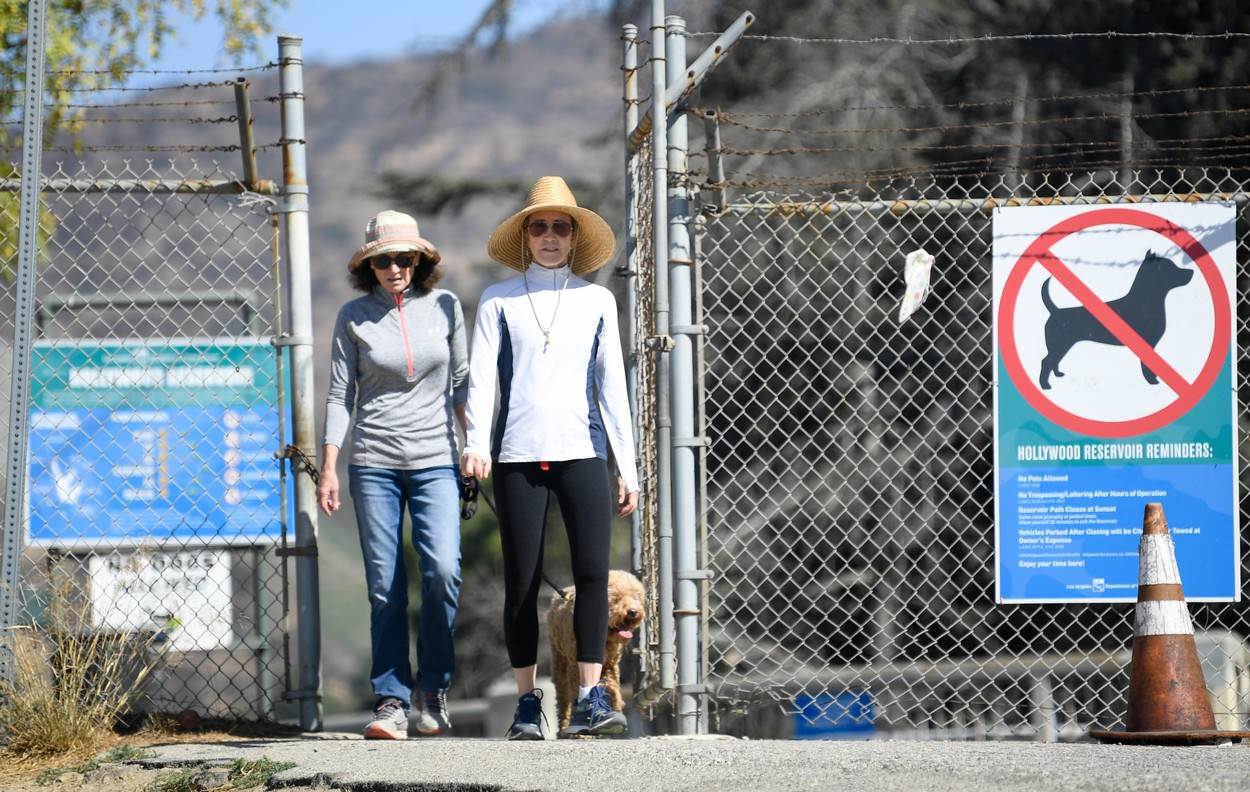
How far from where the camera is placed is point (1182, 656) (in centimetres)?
555

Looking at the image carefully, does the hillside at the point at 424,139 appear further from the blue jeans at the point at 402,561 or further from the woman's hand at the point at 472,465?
the woman's hand at the point at 472,465

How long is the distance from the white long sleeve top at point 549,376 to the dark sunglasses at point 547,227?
130 millimetres

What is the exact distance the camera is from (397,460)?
18.6 feet

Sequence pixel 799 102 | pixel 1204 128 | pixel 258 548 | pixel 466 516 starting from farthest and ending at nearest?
1. pixel 799 102
2. pixel 1204 128
3. pixel 258 548
4. pixel 466 516

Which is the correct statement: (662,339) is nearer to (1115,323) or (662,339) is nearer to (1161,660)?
(1115,323)

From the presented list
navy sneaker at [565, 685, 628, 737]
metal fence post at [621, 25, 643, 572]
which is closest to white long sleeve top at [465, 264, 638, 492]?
metal fence post at [621, 25, 643, 572]

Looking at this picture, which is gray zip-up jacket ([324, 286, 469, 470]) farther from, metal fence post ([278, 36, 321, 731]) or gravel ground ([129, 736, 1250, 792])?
gravel ground ([129, 736, 1250, 792])

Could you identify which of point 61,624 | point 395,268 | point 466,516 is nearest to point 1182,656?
point 466,516

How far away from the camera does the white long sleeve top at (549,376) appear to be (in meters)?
5.45

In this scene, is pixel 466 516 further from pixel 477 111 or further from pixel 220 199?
pixel 477 111

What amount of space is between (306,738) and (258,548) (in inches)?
33.3

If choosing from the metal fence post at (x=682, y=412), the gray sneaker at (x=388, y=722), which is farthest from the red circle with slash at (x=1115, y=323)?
the gray sneaker at (x=388, y=722)

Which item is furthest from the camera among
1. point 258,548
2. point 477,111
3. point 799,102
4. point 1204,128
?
point 477,111

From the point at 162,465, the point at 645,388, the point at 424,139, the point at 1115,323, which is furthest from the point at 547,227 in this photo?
the point at 424,139
